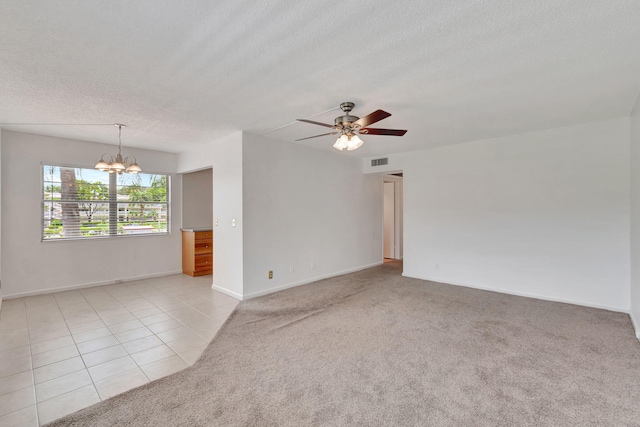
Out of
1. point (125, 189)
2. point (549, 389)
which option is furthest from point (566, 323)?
point (125, 189)

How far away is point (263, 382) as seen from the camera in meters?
2.21

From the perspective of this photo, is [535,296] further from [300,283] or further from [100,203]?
[100,203]

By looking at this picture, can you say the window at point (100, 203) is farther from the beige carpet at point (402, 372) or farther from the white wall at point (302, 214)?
the beige carpet at point (402, 372)

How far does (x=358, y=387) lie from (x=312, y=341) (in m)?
0.83

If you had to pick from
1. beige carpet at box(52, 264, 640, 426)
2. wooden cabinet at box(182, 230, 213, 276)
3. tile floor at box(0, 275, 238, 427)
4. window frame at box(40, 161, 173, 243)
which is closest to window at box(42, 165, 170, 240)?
window frame at box(40, 161, 173, 243)

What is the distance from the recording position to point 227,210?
446 centimetres

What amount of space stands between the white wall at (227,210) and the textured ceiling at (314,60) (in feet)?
2.58

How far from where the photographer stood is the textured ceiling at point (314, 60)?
5.53 feet

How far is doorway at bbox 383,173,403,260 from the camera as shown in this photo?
7.81 metres

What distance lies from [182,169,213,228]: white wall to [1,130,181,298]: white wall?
0.84 metres

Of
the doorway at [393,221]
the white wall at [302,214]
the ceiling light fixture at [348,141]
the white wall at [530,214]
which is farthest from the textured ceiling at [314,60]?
the doorway at [393,221]

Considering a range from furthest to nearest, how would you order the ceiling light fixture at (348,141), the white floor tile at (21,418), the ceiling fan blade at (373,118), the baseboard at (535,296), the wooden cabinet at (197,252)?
the wooden cabinet at (197,252), the baseboard at (535,296), the ceiling light fixture at (348,141), the ceiling fan blade at (373,118), the white floor tile at (21,418)

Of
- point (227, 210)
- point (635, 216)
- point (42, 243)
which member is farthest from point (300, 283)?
point (635, 216)

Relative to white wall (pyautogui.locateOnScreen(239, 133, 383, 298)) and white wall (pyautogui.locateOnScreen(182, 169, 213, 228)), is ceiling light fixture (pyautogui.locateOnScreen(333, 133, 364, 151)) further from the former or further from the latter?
white wall (pyautogui.locateOnScreen(182, 169, 213, 228))
